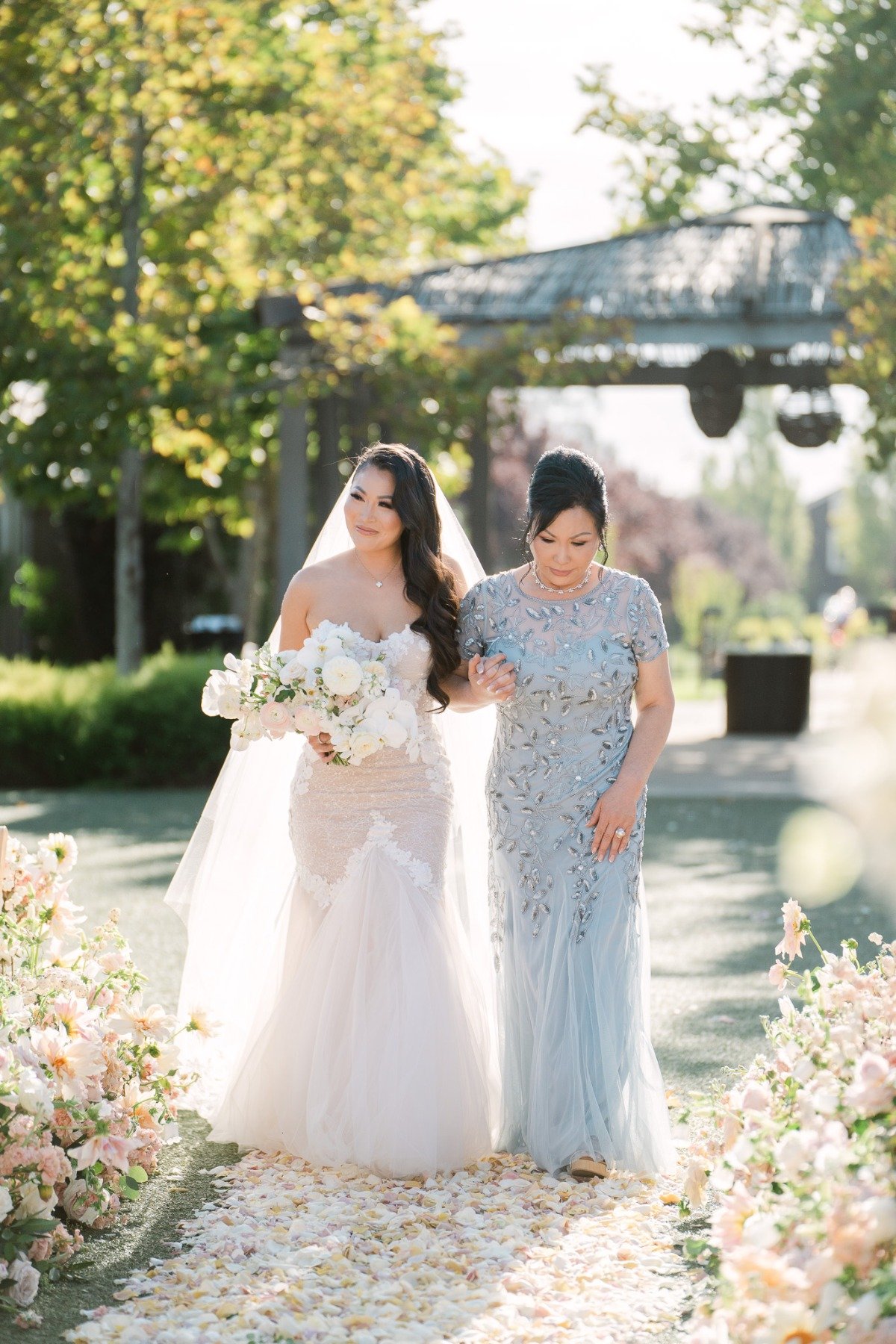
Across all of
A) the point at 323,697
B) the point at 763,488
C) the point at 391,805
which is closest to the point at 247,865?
the point at 391,805

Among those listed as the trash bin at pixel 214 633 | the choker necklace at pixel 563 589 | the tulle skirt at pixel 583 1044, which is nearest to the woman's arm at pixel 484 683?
the choker necklace at pixel 563 589

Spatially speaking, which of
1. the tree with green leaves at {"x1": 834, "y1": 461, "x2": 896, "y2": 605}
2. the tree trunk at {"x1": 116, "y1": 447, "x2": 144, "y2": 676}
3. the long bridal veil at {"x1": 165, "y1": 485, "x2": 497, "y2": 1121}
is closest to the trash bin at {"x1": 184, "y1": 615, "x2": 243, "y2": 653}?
the tree trunk at {"x1": 116, "y1": 447, "x2": 144, "y2": 676}

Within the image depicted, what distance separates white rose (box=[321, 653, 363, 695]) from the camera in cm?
446

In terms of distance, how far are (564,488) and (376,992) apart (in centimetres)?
151

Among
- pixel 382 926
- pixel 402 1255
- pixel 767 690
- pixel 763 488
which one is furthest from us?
pixel 763 488

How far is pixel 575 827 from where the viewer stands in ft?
15.4

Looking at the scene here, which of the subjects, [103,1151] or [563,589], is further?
[563,589]

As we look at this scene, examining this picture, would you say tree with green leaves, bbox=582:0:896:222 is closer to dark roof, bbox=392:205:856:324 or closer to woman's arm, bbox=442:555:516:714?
dark roof, bbox=392:205:856:324

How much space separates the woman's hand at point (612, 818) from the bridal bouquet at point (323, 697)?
1.88 feet

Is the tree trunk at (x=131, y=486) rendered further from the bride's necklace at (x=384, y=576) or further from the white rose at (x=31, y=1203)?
the white rose at (x=31, y=1203)

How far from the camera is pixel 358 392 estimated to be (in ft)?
51.0

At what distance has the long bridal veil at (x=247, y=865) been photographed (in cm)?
532

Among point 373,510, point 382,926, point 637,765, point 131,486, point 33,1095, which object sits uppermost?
point 131,486

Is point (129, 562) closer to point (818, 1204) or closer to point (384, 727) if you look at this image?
point (384, 727)
